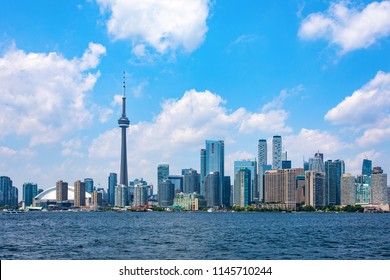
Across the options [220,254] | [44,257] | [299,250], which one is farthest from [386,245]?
[44,257]

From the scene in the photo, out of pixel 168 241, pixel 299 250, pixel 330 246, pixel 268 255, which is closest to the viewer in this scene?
pixel 268 255

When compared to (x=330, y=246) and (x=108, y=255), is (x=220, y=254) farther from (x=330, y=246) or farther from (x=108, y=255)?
(x=330, y=246)

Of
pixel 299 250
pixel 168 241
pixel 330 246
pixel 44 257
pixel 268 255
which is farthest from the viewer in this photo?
pixel 168 241

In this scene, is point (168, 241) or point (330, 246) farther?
point (168, 241)

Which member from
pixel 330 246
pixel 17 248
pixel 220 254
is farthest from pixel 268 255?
pixel 17 248
